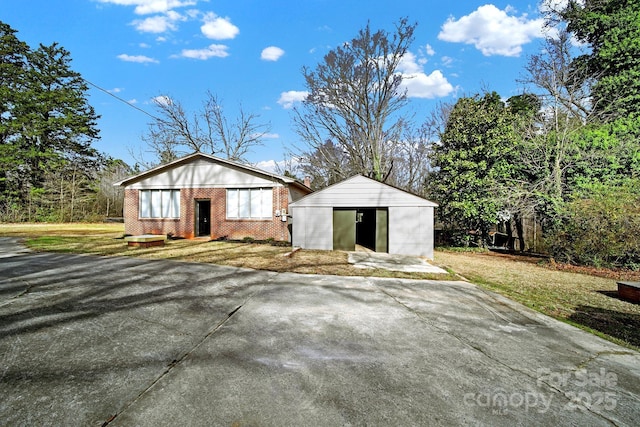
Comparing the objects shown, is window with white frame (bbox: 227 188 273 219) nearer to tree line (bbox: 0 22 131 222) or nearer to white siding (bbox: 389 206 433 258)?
white siding (bbox: 389 206 433 258)

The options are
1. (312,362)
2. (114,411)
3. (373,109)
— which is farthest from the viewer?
(373,109)

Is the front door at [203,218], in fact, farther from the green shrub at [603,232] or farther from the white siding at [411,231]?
the green shrub at [603,232]

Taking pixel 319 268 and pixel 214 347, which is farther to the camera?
pixel 319 268

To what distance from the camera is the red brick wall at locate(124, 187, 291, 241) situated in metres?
13.6

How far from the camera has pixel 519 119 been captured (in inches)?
583

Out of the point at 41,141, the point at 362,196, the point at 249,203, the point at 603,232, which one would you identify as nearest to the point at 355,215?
the point at 362,196

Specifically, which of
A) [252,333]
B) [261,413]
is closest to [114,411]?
[261,413]

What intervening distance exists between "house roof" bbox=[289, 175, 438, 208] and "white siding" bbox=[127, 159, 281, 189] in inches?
112

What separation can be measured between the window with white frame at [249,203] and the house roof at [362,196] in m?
2.09

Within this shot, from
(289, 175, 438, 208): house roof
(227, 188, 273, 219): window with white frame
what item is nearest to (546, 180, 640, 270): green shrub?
(289, 175, 438, 208): house roof

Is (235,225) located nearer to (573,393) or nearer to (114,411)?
(114,411)

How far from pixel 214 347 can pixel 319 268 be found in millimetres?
4953

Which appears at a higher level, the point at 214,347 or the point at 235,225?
the point at 235,225

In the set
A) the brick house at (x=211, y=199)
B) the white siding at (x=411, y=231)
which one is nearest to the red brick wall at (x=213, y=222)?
the brick house at (x=211, y=199)
